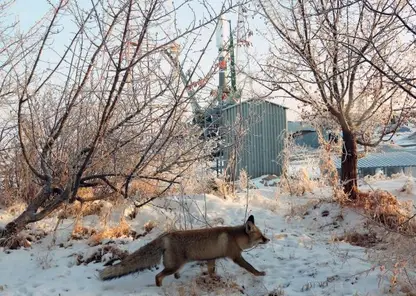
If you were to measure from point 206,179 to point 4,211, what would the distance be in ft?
13.1

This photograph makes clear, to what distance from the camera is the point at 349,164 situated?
900cm

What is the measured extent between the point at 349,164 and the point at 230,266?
172 inches

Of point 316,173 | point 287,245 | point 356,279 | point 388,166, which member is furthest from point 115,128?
point 388,166

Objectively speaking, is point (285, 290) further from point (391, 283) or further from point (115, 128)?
point (115, 128)

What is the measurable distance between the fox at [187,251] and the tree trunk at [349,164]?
13.1 feet

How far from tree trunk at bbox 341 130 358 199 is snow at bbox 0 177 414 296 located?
75cm

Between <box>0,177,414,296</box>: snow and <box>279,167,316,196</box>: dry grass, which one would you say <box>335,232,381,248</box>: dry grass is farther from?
<box>279,167,316,196</box>: dry grass

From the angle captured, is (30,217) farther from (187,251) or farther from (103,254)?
(187,251)

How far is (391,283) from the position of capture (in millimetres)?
4535

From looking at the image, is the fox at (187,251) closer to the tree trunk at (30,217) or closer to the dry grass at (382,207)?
the tree trunk at (30,217)

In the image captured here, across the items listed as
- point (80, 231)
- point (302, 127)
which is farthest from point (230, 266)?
point (302, 127)

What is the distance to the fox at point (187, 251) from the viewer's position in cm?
501

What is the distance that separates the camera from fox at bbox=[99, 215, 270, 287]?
5.01 meters

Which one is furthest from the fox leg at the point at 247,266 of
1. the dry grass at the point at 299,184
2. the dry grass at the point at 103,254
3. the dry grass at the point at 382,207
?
the dry grass at the point at 299,184
